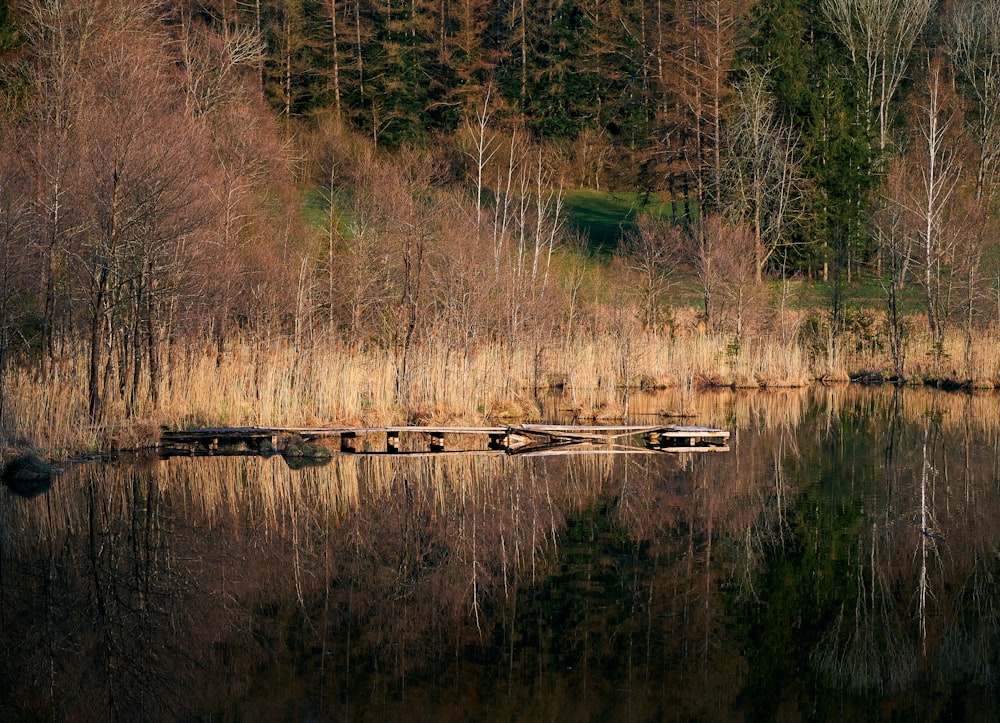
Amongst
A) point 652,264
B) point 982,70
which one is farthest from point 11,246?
point 982,70

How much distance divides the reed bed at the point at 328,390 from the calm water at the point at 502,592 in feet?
3.72

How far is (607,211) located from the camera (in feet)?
156

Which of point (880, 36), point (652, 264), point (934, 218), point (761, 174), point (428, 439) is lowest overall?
point (428, 439)

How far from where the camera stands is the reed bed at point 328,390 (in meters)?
15.3

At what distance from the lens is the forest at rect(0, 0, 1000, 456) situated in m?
17.4

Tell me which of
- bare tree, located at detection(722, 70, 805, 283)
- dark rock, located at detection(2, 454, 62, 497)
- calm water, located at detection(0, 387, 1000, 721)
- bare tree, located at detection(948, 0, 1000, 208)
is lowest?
calm water, located at detection(0, 387, 1000, 721)

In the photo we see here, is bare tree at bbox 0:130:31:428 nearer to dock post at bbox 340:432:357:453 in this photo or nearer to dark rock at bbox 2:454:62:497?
dark rock at bbox 2:454:62:497

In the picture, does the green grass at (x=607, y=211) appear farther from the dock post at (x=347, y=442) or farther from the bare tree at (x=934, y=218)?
the dock post at (x=347, y=442)

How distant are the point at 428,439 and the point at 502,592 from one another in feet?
26.6

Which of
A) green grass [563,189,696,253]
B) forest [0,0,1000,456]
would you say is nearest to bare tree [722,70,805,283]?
forest [0,0,1000,456]

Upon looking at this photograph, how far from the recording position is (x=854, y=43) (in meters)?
44.5

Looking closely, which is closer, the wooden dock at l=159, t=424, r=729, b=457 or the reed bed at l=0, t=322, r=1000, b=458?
the reed bed at l=0, t=322, r=1000, b=458

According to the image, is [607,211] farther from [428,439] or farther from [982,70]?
[428,439]

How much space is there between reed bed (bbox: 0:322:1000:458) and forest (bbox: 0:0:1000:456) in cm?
7
